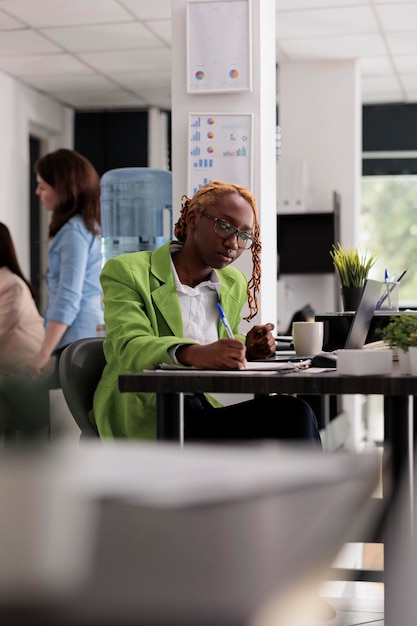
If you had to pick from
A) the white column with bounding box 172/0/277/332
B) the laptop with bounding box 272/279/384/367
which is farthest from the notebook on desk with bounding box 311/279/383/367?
the white column with bounding box 172/0/277/332

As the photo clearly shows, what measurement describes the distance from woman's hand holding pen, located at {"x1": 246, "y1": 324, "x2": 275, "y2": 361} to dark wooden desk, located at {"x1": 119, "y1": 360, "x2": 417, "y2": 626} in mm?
367

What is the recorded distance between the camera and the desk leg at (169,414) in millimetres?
1992

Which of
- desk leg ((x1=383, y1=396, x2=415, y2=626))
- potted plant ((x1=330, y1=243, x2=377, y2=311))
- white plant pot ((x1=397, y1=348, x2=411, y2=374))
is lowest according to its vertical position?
desk leg ((x1=383, y1=396, x2=415, y2=626))

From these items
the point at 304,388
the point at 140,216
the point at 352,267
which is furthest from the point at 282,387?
the point at 140,216

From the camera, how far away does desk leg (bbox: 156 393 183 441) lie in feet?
6.54

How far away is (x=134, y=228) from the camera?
4863 millimetres

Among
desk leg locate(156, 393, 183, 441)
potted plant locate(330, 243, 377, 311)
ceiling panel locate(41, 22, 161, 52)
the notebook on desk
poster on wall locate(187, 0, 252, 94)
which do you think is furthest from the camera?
ceiling panel locate(41, 22, 161, 52)

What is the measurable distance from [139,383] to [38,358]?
2346 millimetres

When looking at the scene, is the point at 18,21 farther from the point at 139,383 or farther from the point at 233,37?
the point at 139,383

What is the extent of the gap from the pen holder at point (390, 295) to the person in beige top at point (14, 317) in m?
1.85

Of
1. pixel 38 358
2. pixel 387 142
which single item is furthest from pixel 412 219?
pixel 38 358

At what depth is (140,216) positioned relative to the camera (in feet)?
15.9

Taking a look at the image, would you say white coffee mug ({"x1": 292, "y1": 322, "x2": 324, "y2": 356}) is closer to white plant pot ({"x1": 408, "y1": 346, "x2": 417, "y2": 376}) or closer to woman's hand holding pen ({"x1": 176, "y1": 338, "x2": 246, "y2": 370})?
woman's hand holding pen ({"x1": 176, "y1": 338, "x2": 246, "y2": 370})

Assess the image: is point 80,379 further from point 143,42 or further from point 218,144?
point 143,42
